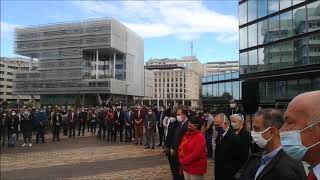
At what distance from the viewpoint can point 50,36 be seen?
5527 inches

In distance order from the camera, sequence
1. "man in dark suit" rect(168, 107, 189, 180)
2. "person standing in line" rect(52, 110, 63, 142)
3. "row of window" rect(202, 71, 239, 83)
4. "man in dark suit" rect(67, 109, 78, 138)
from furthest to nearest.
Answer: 1. "row of window" rect(202, 71, 239, 83)
2. "man in dark suit" rect(67, 109, 78, 138)
3. "person standing in line" rect(52, 110, 63, 142)
4. "man in dark suit" rect(168, 107, 189, 180)

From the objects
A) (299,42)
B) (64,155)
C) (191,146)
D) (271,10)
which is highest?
(271,10)

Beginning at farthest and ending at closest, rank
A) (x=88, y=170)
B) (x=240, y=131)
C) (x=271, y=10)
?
(x=271, y=10)
(x=88, y=170)
(x=240, y=131)

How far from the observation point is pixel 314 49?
37.8 m

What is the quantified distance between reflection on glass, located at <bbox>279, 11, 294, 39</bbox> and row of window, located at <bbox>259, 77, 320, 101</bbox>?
14.0ft

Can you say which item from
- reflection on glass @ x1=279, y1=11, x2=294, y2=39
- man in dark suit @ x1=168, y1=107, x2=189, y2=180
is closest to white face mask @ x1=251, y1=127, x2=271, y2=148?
man in dark suit @ x1=168, y1=107, x2=189, y2=180

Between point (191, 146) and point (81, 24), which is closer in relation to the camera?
point (191, 146)

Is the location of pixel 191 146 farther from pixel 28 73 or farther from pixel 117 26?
pixel 28 73

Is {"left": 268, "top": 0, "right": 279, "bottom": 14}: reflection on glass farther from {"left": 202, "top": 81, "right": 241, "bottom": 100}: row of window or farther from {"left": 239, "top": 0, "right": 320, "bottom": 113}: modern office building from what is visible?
{"left": 202, "top": 81, "right": 241, "bottom": 100}: row of window

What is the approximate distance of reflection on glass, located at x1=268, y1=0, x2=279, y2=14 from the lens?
44.0 meters

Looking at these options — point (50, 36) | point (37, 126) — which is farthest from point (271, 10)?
point (50, 36)

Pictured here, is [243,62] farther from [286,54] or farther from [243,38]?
[286,54]

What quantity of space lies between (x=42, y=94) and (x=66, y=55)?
14.9 meters

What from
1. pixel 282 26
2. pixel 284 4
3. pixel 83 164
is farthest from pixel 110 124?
pixel 284 4
